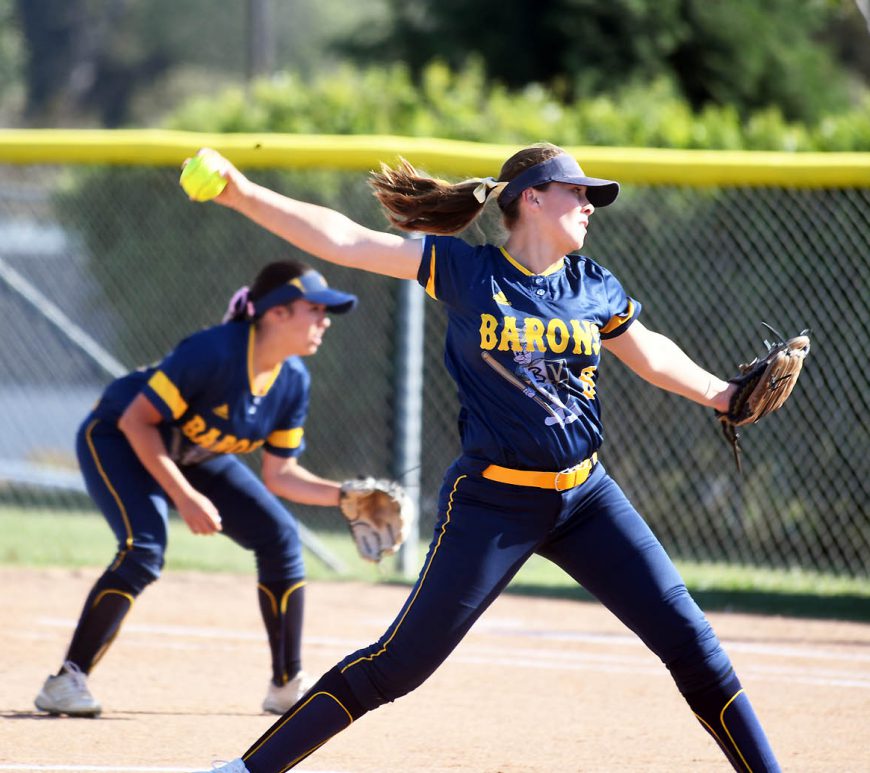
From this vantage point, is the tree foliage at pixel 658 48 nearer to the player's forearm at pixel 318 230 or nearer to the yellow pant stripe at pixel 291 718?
the player's forearm at pixel 318 230

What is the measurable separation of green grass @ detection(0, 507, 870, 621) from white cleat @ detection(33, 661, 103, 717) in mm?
3362

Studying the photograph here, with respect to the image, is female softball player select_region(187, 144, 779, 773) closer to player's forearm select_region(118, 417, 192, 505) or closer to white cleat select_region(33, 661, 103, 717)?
player's forearm select_region(118, 417, 192, 505)

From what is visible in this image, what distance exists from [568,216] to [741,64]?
13998 mm

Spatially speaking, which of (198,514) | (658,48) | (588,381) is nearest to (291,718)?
(588,381)

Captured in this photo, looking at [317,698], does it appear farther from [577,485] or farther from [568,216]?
[568,216]

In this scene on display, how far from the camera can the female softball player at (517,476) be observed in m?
3.83

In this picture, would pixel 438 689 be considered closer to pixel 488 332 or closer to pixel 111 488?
pixel 111 488

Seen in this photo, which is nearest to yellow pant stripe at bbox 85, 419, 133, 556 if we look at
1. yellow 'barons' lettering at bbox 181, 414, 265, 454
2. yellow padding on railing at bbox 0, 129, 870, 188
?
yellow 'barons' lettering at bbox 181, 414, 265, 454

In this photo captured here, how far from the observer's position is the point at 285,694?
545cm

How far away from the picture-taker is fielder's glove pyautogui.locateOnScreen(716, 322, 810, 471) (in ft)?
14.1

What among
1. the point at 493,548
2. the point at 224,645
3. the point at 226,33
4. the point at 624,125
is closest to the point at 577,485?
the point at 493,548

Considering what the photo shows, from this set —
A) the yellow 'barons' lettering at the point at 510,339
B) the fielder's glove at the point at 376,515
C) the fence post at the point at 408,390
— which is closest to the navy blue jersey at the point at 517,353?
the yellow 'barons' lettering at the point at 510,339

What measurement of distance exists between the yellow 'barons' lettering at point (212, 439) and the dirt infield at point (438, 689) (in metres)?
1.02

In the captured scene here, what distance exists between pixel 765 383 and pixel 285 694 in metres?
2.30
